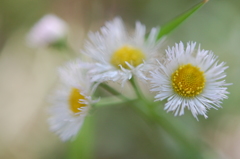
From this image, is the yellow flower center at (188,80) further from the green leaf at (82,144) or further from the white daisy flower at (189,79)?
the green leaf at (82,144)

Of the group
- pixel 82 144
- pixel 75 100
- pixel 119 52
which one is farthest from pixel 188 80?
pixel 82 144

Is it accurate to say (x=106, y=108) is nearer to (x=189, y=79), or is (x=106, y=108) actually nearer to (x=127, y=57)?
(x=127, y=57)

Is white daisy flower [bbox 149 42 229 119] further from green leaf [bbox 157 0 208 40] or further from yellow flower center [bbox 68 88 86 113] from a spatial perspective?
yellow flower center [bbox 68 88 86 113]

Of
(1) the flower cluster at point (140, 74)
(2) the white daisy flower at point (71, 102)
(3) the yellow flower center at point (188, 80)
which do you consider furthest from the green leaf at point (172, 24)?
(2) the white daisy flower at point (71, 102)

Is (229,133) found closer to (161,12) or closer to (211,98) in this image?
(161,12)

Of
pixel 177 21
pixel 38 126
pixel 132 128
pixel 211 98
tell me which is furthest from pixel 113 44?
pixel 38 126

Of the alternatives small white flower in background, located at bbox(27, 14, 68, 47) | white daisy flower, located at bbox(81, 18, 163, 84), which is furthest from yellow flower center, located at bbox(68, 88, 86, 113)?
small white flower in background, located at bbox(27, 14, 68, 47)
